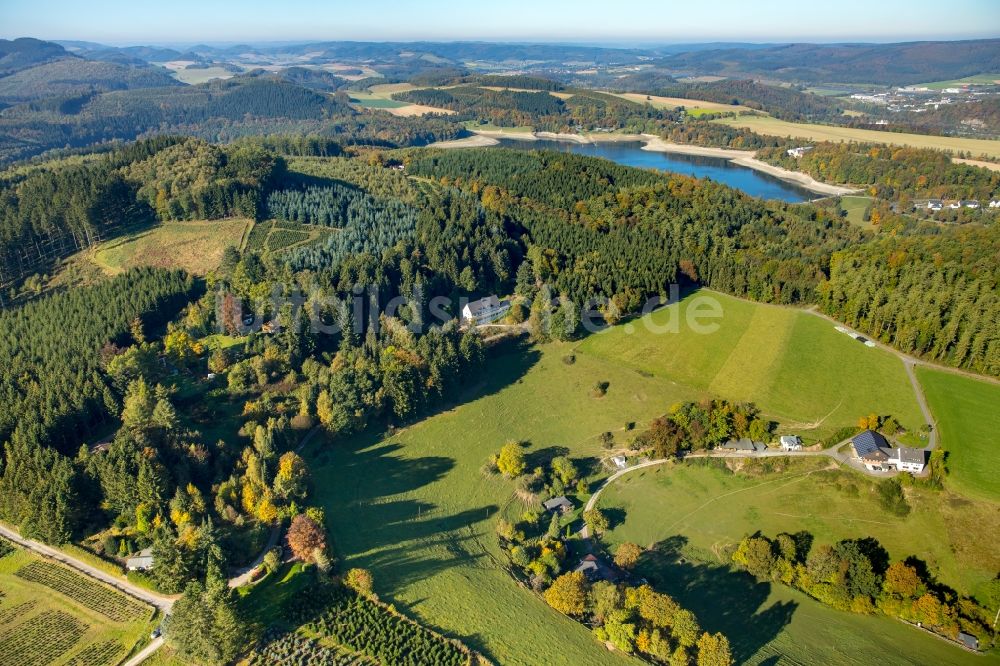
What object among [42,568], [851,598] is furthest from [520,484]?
[42,568]

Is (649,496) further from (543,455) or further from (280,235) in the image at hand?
(280,235)

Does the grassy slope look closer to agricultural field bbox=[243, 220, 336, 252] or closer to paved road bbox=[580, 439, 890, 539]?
paved road bbox=[580, 439, 890, 539]

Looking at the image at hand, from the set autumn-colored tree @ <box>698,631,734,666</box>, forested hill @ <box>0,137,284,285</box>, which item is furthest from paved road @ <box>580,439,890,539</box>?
forested hill @ <box>0,137,284,285</box>

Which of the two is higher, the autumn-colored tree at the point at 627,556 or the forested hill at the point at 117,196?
the forested hill at the point at 117,196

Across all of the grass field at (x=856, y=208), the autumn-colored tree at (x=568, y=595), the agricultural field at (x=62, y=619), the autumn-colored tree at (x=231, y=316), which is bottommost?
the agricultural field at (x=62, y=619)

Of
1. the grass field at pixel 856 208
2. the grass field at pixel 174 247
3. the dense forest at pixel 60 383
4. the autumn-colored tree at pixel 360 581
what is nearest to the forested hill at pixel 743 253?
the grass field at pixel 856 208

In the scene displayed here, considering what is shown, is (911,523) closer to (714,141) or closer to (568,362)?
(568,362)

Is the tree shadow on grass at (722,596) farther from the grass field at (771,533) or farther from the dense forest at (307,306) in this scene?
the dense forest at (307,306)

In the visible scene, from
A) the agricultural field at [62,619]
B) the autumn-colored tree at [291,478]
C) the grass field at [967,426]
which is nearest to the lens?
the agricultural field at [62,619]
